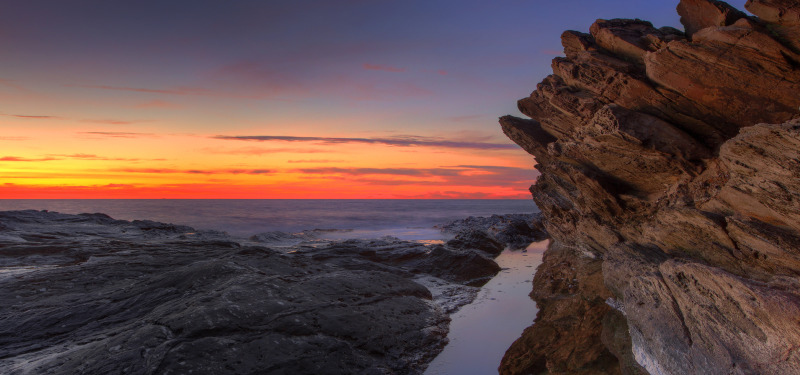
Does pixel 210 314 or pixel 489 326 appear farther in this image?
pixel 489 326

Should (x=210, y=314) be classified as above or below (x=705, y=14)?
below

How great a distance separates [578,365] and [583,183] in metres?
7.46

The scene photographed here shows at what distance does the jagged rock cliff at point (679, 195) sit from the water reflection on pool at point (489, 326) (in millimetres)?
433

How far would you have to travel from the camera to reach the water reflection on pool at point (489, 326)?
9086 millimetres

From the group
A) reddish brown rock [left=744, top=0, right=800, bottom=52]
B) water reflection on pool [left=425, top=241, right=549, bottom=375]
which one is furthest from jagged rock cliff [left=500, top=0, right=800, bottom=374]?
Result: water reflection on pool [left=425, top=241, right=549, bottom=375]

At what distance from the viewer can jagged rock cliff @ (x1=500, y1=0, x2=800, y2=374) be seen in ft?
22.8

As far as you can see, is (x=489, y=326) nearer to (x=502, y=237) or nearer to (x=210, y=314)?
(x=210, y=314)

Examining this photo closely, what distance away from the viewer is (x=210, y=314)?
8703 millimetres

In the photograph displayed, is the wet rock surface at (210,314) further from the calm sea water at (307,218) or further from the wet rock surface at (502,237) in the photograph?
the calm sea water at (307,218)

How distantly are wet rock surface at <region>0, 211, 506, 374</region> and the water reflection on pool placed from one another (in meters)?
0.44

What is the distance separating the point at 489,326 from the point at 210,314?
7.29 metres

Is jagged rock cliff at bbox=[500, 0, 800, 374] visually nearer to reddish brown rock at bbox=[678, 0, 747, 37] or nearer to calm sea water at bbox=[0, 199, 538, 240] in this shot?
reddish brown rock at bbox=[678, 0, 747, 37]

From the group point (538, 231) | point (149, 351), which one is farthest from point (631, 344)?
point (538, 231)

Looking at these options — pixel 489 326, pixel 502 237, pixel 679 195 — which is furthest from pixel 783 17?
pixel 502 237
